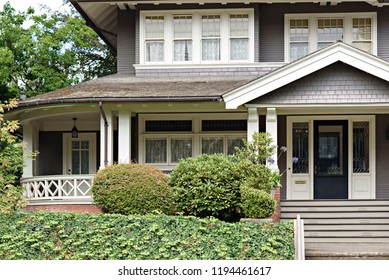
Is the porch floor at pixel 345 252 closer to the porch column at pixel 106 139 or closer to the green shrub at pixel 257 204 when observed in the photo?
the green shrub at pixel 257 204

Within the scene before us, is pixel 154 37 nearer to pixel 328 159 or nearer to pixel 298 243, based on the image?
pixel 328 159

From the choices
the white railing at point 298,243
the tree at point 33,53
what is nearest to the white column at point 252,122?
the white railing at point 298,243

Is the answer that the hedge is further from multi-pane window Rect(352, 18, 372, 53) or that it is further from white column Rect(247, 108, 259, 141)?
multi-pane window Rect(352, 18, 372, 53)

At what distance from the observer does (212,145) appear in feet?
69.7

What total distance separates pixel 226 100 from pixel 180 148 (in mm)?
3383

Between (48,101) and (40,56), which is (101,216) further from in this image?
(40,56)

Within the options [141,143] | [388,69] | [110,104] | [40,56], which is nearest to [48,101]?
[110,104]

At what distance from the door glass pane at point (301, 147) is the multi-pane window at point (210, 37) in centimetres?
329

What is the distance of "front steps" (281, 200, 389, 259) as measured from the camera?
1527cm

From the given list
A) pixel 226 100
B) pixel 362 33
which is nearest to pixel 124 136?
pixel 226 100

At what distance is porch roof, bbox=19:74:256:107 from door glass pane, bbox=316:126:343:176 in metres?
2.81

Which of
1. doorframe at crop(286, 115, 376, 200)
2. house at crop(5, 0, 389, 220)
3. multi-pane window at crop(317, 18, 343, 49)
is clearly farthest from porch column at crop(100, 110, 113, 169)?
Result: multi-pane window at crop(317, 18, 343, 49)

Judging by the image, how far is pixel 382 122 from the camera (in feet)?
68.6

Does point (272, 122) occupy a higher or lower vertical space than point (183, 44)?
lower
